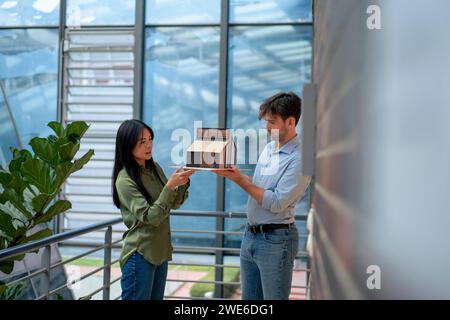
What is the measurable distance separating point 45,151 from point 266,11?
3.01m

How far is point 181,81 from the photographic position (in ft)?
16.0

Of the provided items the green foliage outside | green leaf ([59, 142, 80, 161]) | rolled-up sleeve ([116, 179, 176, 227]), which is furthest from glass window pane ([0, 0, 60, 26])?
rolled-up sleeve ([116, 179, 176, 227])

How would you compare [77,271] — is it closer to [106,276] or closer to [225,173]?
[106,276]

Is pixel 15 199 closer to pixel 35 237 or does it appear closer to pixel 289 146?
pixel 35 237

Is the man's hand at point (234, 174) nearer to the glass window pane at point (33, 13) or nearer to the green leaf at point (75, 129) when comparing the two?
the green leaf at point (75, 129)

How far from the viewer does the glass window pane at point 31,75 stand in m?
4.95

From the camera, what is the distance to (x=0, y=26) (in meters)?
5.04

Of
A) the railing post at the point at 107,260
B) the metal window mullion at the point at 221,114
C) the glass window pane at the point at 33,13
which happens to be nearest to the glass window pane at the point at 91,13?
the glass window pane at the point at 33,13

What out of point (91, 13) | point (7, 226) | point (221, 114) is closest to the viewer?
point (7, 226)

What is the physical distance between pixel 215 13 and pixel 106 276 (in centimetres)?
255

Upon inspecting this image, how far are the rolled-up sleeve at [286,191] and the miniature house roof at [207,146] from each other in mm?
183

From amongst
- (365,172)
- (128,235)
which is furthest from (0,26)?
(365,172)

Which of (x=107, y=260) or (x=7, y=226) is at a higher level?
(x=7, y=226)

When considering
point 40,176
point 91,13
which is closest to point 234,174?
point 40,176
